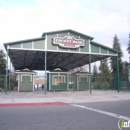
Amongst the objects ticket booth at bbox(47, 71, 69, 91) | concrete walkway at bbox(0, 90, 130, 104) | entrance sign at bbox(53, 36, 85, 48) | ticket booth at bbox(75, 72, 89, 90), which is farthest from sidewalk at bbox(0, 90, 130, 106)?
ticket booth at bbox(75, 72, 89, 90)

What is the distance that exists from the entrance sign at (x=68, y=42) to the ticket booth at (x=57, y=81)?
562 centimetres

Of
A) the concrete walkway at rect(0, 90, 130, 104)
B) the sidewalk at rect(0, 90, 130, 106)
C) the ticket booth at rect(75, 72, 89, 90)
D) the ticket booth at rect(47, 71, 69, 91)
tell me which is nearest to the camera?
the sidewalk at rect(0, 90, 130, 106)

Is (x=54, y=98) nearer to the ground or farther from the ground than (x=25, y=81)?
nearer to the ground

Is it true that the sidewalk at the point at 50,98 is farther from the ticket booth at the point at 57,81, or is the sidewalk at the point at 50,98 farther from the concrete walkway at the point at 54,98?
the ticket booth at the point at 57,81

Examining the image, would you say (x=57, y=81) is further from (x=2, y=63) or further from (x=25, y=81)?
(x=2, y=63)

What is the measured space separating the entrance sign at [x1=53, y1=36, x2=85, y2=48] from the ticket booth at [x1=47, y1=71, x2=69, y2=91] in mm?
5616

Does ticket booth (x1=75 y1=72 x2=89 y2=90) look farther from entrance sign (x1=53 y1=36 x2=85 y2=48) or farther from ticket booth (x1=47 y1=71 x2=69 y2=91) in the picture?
entrance sign (x1=53 y1=36 x2=85 y2=48)

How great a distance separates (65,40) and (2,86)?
436 inches

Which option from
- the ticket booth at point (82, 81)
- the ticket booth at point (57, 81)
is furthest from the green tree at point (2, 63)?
the ticket booth at point (82, 81)

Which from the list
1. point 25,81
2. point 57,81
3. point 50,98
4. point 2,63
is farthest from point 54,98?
point 2,63

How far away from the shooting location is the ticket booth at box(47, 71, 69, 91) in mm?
25797

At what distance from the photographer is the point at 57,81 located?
26125 millimetres

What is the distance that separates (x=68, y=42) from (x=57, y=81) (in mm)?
6645

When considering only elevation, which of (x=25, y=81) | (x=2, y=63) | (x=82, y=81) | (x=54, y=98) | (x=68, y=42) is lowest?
(x=54, y=98)
